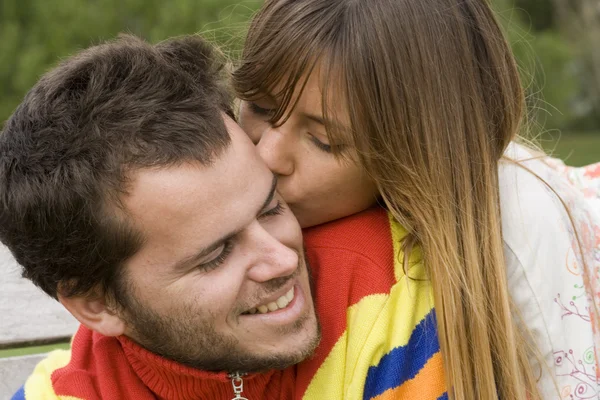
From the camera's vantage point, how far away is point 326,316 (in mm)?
2191

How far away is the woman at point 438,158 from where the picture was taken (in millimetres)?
2168

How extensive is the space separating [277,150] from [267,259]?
0.34m

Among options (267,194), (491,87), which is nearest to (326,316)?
(267,194)

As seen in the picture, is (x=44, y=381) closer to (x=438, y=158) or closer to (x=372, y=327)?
(x=372, y=327)

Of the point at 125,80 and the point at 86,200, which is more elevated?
the point at 125,80

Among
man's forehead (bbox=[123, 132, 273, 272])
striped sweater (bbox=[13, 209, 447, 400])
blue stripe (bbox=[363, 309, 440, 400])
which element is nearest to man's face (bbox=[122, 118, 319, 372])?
man's forehead (bbox=[123, 132, 273, 272])

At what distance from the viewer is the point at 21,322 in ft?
9.20

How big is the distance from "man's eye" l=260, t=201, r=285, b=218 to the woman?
3.9 inches

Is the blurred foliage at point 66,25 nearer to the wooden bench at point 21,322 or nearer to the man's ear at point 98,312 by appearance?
the wooden bench at point 21,322

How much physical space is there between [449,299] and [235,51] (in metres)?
0.98

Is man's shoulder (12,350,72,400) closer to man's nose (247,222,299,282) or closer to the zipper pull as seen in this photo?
the zipper pull

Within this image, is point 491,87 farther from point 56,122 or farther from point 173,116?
point 56,122

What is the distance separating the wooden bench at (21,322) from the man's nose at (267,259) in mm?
1114

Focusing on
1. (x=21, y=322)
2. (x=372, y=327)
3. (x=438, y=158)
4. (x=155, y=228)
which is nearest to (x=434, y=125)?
(x=438, y=158)
